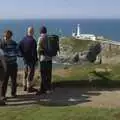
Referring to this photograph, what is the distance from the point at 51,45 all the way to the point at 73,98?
173 cm

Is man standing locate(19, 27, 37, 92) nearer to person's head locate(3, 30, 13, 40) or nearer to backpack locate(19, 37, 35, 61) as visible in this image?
backpack locate(19, 37, 35, 61)

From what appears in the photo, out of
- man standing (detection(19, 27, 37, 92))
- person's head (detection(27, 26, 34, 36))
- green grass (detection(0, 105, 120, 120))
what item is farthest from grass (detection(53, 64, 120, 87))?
green grass (detection(0, 105, 120, 120))

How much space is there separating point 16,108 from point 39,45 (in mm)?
2795

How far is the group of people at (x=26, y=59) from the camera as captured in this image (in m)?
14.3

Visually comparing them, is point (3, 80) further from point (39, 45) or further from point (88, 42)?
point (88, 42)

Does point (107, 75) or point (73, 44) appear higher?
point (107, 75)

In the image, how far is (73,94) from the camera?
50.0 ft

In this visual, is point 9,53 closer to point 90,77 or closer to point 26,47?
point 26,47

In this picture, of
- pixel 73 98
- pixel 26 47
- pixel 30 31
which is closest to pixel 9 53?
pixel 26 47

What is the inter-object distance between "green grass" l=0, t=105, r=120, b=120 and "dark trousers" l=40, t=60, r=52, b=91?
297 centimetres

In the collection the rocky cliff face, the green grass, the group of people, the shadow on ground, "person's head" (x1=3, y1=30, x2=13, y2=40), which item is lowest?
the rocky cliff face

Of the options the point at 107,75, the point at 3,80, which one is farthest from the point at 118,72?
the point at 3,80

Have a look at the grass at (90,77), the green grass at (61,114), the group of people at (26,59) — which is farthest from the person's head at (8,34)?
the grass at (90,77)

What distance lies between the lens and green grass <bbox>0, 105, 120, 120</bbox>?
11.4m
